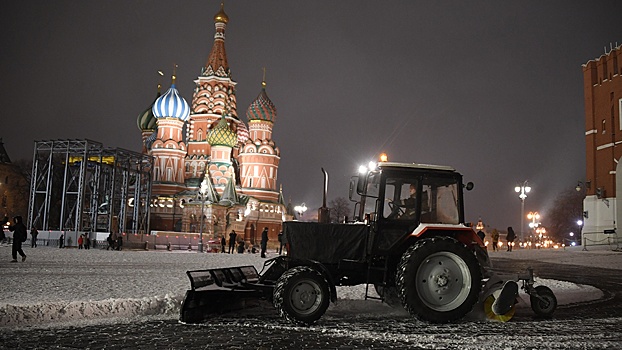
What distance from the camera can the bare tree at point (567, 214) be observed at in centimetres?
7600

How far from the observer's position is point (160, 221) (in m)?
62.1

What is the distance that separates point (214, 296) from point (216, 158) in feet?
206

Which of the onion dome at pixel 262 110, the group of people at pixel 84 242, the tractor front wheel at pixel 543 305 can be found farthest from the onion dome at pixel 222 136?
the tractor front wheel at pixel 543 305

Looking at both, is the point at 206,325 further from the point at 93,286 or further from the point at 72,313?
the point at 93,286

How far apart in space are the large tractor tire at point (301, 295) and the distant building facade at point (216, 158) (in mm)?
51190

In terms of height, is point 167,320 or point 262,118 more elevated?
point 262,118

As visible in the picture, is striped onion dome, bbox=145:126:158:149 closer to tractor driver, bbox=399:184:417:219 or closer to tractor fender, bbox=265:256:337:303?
tractor fender, bbox=265:256:337:303

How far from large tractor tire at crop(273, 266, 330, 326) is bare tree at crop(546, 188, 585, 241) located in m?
75.4

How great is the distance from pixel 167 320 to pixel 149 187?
140 feet

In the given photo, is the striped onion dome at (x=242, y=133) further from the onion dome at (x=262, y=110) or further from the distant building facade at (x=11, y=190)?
the distant building facade at (x=11, y=190)

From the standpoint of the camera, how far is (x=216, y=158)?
69.0 m

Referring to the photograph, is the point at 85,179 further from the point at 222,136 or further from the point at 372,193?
the point at 372,193

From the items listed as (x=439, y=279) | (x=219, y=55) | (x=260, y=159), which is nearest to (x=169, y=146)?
(x=260, y=159)

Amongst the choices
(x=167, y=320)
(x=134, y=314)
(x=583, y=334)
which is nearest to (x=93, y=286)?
(x=134, y=314)
